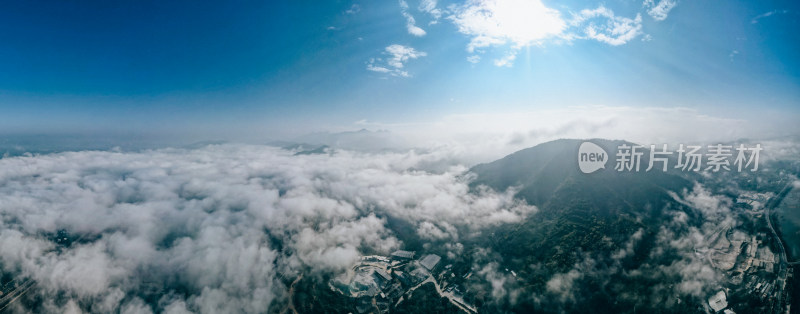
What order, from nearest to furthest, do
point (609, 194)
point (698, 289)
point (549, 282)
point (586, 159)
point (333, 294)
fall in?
1. point (698, 289)
2. point (549, 282)
3. point (333, 294)
4. point (586, 159)
5. point (609, 194)

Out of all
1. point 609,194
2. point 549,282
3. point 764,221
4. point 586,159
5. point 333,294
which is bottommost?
point 333,294

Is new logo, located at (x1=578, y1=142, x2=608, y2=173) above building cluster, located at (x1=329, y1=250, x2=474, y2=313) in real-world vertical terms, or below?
above

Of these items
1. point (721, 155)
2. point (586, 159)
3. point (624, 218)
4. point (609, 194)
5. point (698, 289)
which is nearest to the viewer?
point (721, 155)

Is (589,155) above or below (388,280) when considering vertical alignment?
above

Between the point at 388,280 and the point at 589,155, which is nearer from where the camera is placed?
the point at 388,280

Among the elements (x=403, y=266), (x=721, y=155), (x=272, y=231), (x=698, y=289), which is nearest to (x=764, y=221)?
(x=698, y=289)

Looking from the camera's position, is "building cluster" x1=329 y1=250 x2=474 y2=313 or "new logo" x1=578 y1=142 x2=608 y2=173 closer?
"building cluster" x1=329 y1=250 x2=474 y2=313

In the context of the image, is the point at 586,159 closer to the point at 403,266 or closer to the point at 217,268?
the point at 403,266

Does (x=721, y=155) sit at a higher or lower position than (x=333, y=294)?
higher

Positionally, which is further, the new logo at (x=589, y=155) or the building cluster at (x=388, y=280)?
the new logo at (x=589, y=155)

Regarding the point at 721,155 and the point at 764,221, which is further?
the point at 764,221

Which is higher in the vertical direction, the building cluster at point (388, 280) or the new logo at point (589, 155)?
the new logo at point (589, 155)
